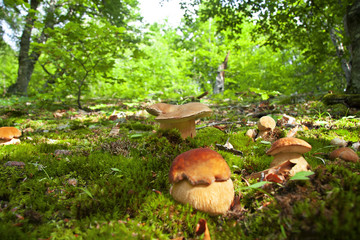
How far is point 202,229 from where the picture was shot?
1.30 metres

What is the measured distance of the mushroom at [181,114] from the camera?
2516mm

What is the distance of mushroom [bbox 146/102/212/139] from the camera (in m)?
2.52

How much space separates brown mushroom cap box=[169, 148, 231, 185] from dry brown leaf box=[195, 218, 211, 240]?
0.27 m

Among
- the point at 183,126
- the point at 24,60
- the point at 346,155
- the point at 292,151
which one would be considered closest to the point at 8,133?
the point at 183,126

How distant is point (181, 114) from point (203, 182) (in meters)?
1.24

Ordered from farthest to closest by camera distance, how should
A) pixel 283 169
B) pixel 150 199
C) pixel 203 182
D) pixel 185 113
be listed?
1. pixel 185 113
2. pixel 283 169
3. pixel 150 199
4. pixel 203 182

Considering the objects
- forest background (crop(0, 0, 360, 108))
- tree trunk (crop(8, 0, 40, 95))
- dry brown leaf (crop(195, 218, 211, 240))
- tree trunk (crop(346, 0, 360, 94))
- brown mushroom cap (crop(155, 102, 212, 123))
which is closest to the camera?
dry brown leaf (crop(195, 218, 211, 240))

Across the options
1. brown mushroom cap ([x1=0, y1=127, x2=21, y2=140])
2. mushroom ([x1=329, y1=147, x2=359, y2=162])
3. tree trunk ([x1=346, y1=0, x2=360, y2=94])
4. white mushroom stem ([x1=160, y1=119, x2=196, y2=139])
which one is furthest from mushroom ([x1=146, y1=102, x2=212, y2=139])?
A: tree trunk ([x1=346, y1=0, x2=360, y2=94])

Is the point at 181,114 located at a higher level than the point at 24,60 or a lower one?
lower

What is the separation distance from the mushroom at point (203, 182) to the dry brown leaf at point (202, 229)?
0.12 m

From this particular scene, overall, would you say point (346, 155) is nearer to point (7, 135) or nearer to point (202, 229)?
point (202, 229)

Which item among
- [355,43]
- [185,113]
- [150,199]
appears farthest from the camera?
[355,43]

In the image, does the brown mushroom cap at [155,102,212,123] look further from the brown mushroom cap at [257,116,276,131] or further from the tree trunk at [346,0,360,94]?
the tree trunk at [346,0,360,94]

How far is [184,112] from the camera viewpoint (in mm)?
2574
